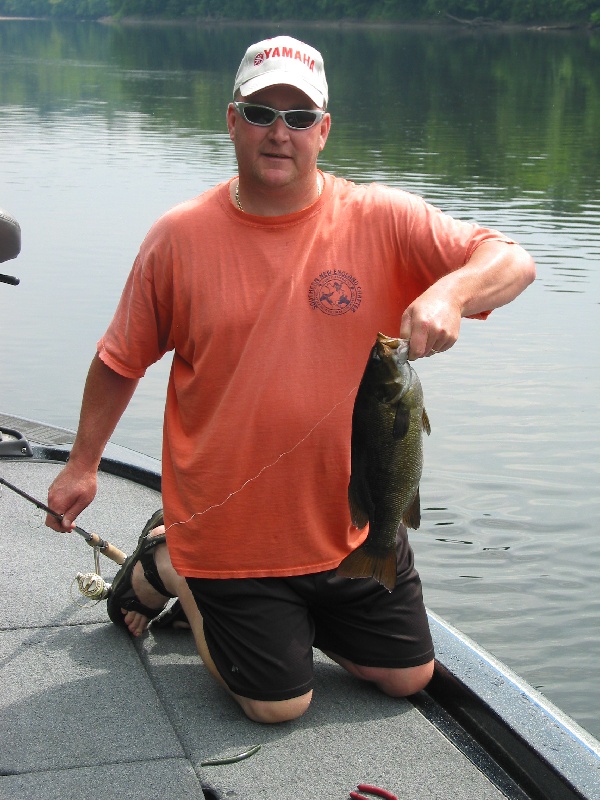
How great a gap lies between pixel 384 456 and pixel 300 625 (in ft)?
2.93

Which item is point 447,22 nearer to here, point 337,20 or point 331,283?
point 337,20

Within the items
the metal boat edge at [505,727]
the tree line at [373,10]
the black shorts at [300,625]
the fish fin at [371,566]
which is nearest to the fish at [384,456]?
the fish fin at [371,566]

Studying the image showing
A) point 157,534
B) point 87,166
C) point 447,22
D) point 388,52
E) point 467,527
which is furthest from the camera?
point 447,22

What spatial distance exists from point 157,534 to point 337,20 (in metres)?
89.6

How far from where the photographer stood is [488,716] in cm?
386

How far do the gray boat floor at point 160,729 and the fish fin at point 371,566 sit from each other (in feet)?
1.50

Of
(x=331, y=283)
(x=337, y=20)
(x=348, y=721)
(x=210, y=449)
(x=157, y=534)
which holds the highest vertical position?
(x=331, y=283)

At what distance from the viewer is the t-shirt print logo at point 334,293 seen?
12.8 ft

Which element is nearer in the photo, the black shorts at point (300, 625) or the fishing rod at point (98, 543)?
the black shorts at point (300, 625)

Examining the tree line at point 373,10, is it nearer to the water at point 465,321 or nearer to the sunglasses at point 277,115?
the water at point 465,321

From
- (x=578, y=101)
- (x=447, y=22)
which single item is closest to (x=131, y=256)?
(x=578, y=101)

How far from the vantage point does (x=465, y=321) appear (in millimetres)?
12352

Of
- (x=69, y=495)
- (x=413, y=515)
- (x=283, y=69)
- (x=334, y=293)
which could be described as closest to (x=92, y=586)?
(x=69, y=495)

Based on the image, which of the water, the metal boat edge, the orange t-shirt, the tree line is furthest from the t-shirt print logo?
the tree line
